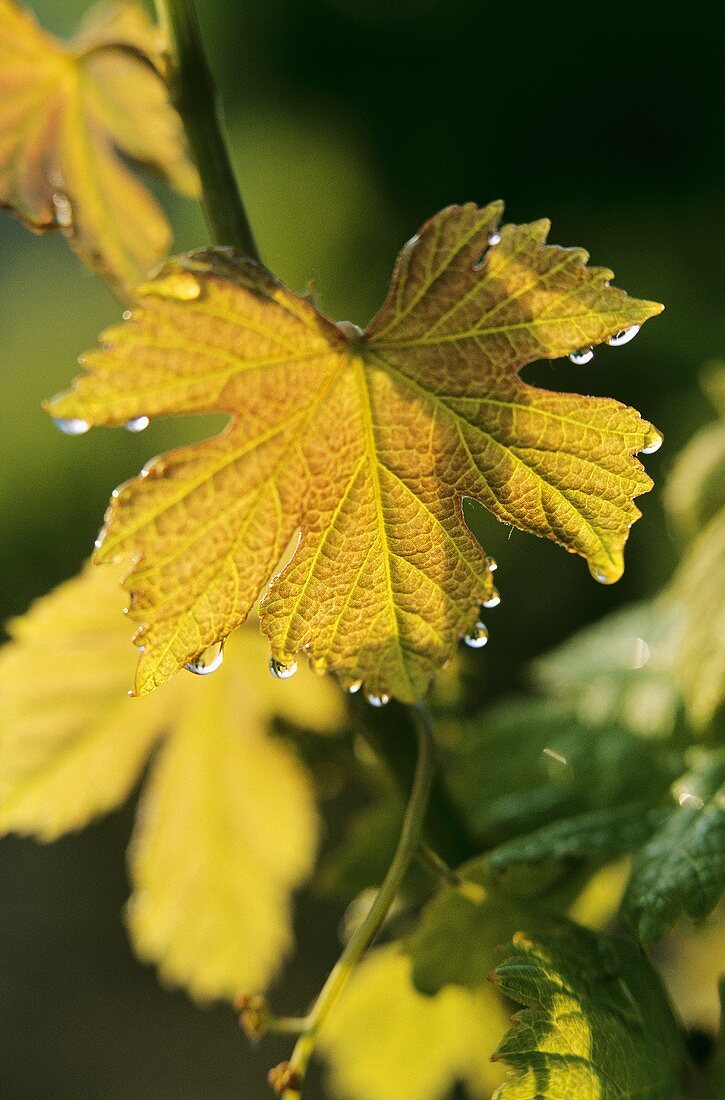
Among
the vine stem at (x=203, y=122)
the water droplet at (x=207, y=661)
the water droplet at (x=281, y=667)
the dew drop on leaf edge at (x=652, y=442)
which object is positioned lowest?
the water droplet at (x=281, y=667)

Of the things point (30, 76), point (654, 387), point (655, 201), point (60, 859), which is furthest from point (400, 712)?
point (60, 859)

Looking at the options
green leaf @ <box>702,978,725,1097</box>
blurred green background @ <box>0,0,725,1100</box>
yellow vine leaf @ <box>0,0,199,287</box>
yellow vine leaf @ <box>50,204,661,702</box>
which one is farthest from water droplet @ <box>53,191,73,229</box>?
blurred green background @ <box>0,0,725,1100</box>

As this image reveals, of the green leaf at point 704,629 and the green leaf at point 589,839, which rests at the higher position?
the green leaf at point 704,629

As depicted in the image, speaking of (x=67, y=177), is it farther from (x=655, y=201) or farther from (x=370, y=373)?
(x=655, y=201)

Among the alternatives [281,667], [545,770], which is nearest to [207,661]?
[281,667]

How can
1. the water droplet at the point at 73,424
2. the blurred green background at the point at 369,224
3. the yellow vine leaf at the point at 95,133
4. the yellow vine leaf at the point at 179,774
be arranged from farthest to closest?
the blurred green background at the point at 369,224 → the yellow vine leaf at the point at 179,774 → the yellow vine leaf at the point at 95,133 → the water droplet at the point at 73,424

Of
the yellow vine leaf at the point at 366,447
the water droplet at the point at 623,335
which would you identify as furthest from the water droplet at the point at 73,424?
the water droplet at the point at 623,335

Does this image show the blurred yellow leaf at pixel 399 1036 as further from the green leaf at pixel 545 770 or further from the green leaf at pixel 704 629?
the green leaf at pixel 704 629
